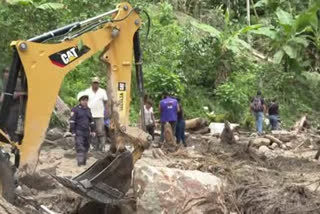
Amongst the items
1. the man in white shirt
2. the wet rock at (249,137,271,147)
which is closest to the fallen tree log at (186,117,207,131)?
the wet rock at (249,137,271,147)

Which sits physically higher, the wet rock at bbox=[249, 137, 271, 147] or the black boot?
the black boot

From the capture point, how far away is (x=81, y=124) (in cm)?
1052

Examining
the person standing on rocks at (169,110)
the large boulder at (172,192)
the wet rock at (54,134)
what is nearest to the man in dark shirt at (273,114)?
the person standing on rocks at (169,110)

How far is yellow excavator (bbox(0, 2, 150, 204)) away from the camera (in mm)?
7156

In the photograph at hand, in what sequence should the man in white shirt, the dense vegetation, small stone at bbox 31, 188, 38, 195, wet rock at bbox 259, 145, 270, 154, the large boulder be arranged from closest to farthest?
the large boulder, small stone at bbox 31, 188, 38, 195, the man in white shirt, wet rock at bbox 259, 145, 270, 154, the dense vegetation

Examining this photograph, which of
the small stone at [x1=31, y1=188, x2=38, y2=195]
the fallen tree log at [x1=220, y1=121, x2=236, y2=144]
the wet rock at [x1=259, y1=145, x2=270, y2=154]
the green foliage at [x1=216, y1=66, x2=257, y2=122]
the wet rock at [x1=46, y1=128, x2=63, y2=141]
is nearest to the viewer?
the small stone at [x1=31, y1=188, x2=38, y2=195]

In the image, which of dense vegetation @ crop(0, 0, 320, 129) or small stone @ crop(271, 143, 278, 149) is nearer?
small stone @ crop(271, 143, 278, 149)

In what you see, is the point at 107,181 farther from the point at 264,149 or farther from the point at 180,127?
the point at 264,149

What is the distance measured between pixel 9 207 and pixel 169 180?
224 cm

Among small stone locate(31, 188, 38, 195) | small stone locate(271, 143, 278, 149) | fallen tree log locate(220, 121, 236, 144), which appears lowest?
small stone locate(271, 143, 278, 149)

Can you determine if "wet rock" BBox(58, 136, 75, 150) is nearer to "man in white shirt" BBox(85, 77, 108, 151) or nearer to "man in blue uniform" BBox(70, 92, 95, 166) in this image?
"man in white shirt" BBox(85, 77, 108, 151)

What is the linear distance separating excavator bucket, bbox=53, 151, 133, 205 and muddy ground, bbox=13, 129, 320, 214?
0.25 metres

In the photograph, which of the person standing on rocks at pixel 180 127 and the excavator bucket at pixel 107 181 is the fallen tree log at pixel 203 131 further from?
the excavator bucket at pixel 107 181

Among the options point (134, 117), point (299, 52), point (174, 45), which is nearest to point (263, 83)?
point (299, 52)
